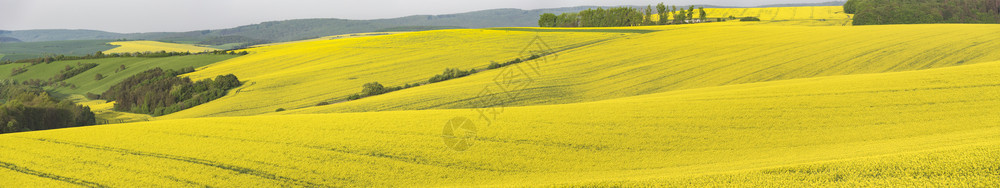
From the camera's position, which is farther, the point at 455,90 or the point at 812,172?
the point at 455,90

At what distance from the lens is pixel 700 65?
42125mm

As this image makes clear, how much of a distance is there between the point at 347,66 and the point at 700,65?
42317 millimetres

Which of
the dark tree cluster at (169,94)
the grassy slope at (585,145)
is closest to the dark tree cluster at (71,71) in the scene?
the dark tree cluster at (169,94)

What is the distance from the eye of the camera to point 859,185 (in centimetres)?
615

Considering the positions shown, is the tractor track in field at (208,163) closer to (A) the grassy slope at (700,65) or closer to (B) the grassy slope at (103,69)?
(A) the grassy slope at (700,65)

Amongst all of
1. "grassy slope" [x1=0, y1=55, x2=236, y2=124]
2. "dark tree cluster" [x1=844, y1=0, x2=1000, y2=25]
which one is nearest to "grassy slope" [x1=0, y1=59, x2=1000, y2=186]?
"grassy slope" [x1=0, y1=55, x2=236, y2=124]

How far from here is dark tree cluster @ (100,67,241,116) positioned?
1886 inches

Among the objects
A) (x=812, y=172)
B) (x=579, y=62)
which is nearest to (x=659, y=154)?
(x=812, y=172)

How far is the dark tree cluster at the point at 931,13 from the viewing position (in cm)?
8338

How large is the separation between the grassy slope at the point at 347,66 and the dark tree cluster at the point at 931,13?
47.4m

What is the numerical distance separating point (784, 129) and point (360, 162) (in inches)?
473

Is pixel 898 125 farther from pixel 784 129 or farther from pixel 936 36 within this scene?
pixel 936 36

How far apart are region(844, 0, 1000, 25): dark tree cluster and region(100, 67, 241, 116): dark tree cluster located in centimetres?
10083

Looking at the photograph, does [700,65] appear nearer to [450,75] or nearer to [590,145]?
[450,75]
